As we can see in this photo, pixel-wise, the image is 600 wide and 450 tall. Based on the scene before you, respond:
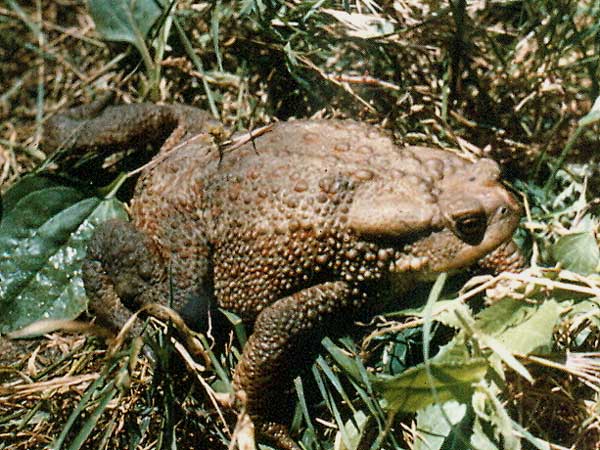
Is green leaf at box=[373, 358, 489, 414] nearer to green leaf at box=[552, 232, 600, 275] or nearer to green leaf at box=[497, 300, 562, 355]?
green leaf at box=[497, 300, 562, 355]

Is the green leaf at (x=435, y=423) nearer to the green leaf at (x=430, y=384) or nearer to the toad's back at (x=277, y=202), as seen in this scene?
the green leaf at (x=430, y=384)

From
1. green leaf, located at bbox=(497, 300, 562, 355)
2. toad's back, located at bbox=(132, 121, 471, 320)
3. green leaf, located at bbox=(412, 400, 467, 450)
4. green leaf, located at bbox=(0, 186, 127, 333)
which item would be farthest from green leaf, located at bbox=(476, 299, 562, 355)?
green leaf, located at bbox=(0, 186, 127, 333)

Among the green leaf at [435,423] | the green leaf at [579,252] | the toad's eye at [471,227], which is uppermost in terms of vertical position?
the toad's eye at [471,227]

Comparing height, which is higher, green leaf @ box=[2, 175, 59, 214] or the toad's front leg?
green leaf @ box=[2, 175, 59, 214]

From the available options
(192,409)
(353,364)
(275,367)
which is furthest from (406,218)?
(192,409)

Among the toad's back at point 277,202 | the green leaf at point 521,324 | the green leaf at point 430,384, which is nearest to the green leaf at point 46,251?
the toad's back at point 277,202

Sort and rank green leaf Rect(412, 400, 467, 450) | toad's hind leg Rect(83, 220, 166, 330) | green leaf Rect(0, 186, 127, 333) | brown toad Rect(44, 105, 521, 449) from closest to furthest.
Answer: green leaf Rect(412, 400, 467, 450), brown toad Rect(44, 105, 521, 449), toad's hind leg Rect(83, 220, 166, 330), green leaf Rect(0, 186, 127, 333)
